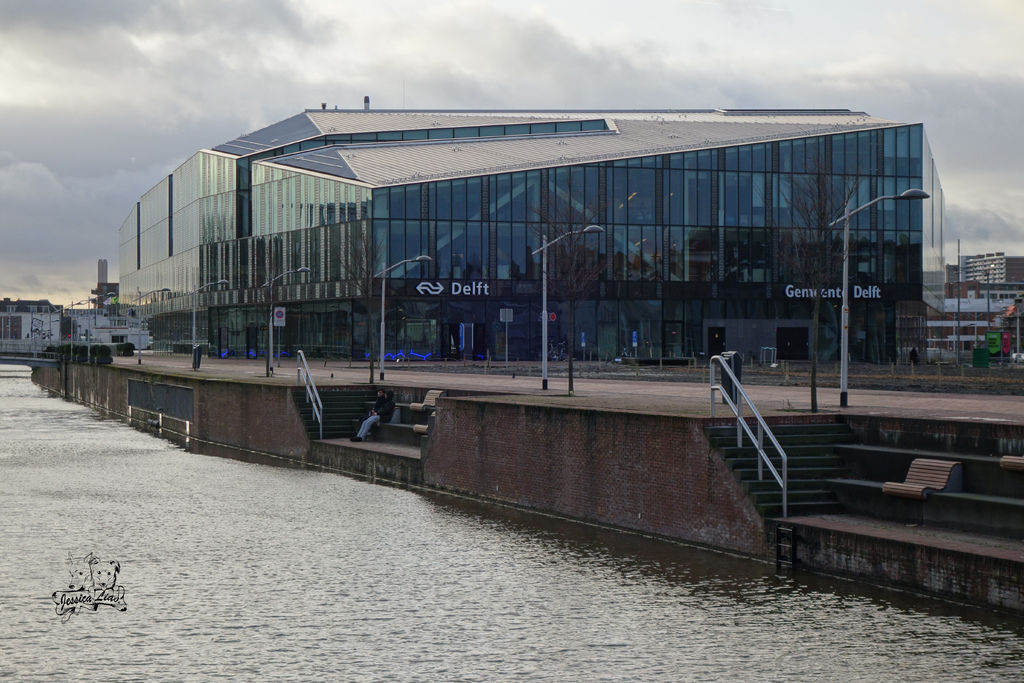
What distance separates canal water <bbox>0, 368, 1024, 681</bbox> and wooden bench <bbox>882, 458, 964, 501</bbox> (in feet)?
6.69

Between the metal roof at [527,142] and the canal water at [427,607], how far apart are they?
5604cm

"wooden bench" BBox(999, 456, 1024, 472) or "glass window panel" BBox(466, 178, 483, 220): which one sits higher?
"glass window panel" BBox(466, 178, 483, 220)

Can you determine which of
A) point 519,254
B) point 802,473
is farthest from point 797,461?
point 519,254

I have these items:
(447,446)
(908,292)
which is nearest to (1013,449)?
(447,446)

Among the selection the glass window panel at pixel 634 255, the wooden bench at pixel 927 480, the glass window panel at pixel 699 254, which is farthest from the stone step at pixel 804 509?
the glass window panel at pixel 699 254

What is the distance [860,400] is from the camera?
103 feet

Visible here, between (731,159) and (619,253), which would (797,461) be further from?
(731,159)

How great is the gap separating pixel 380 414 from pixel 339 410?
2.28 metres

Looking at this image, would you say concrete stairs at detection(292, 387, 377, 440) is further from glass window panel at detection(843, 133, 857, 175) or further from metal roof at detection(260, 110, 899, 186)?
glass window panel at detection(843, 133, 857, 175)

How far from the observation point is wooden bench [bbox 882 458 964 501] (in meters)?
18.6

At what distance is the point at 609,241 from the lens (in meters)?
79.6

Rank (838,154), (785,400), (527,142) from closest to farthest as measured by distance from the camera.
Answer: (785,400) < (838,154) < (527,142)

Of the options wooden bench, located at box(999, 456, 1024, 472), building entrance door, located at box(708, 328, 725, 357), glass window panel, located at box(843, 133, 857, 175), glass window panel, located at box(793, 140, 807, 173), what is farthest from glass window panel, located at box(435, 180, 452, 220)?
wooden bench, located at box(999, 456, 1024, 472)

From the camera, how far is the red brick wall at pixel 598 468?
68.1 ft
